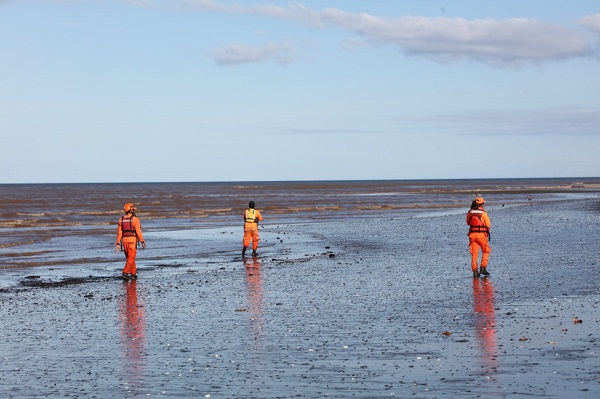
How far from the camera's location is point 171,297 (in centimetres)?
1689

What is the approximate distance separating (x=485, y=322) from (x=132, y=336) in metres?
5.11

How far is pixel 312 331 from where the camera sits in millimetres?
12562

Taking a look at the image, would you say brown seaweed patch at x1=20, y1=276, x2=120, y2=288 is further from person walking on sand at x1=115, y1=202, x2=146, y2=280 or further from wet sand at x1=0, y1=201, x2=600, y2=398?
person walking on sand at x1=115, y1=202, x2=146, y2=280

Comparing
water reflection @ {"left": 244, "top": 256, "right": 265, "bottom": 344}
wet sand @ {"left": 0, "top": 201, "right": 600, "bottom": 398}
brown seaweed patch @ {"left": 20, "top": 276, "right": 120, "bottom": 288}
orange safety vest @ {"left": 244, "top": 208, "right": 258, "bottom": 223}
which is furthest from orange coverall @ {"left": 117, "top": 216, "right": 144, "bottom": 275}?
orange safety vest @ {"left": 244, "top": 208, "right": 258, "bottom": 223}

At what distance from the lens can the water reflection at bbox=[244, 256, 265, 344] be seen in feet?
42.3

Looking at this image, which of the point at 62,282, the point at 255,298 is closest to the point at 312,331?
the point at 255,298

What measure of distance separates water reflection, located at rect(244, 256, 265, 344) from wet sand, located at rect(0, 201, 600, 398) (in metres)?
0.04

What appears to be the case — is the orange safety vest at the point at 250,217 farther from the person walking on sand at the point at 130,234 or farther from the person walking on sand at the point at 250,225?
the person walking on sand at the point at 130,234

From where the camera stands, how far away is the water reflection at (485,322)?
1014cm

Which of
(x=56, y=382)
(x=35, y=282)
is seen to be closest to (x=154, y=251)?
(x=35, y=282)

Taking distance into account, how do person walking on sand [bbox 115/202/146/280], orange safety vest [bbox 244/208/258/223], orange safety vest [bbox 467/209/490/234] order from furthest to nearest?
orange safety vest [bbox 244/208/258/223] < person walking on sand [bbox 115/202/146/280] < orange safety vest [bbox 467/209/490/234]

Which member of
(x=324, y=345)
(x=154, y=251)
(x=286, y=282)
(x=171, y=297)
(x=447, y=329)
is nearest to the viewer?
(x=324, y=345)

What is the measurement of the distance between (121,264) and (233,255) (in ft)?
12.3

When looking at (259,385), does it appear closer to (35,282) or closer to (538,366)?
(538,366)
